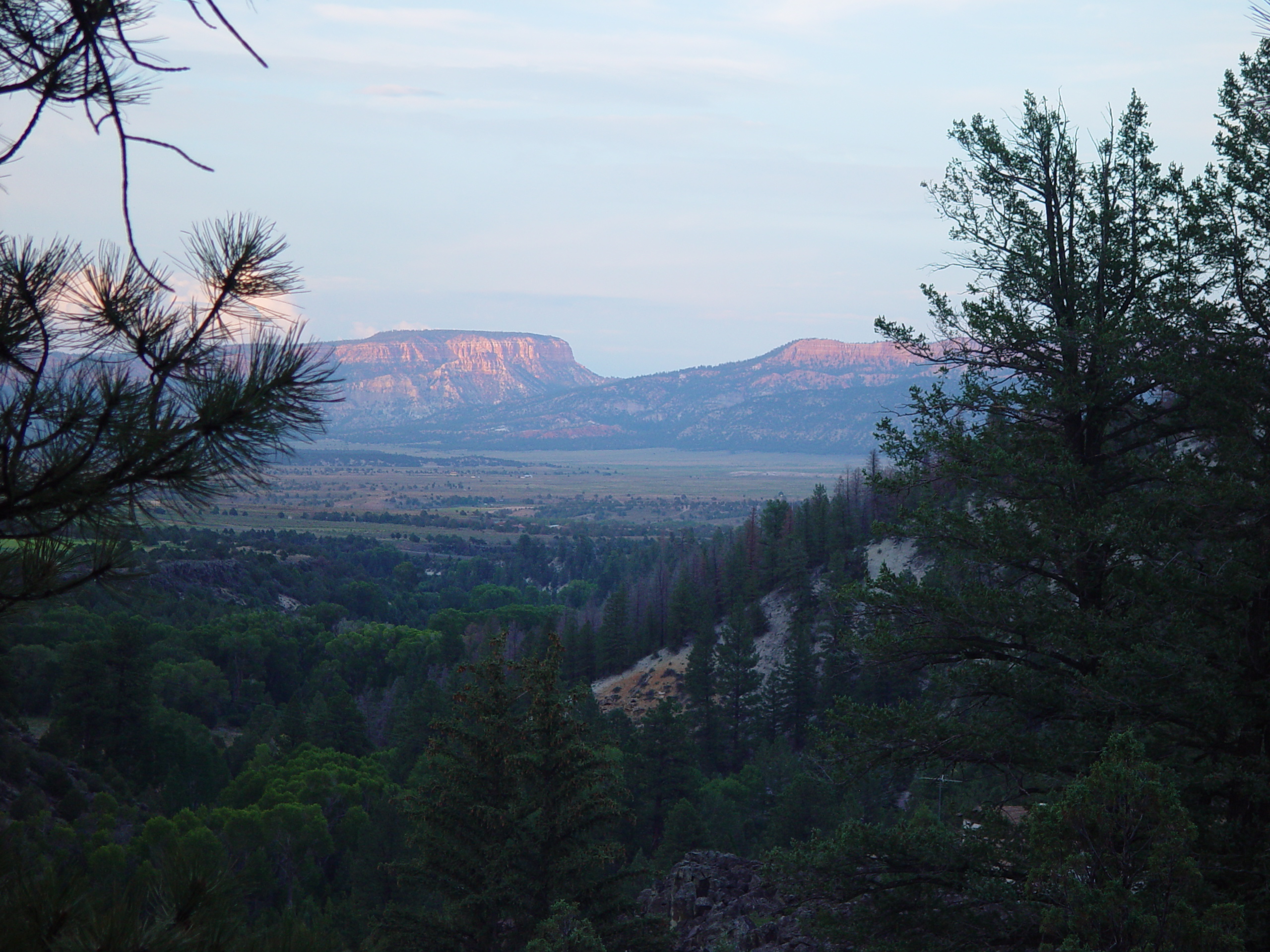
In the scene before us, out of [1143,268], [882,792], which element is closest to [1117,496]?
[1143,268]

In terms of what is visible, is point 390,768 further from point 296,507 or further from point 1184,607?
point 296,507

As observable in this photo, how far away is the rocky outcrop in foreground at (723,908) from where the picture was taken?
487 inches

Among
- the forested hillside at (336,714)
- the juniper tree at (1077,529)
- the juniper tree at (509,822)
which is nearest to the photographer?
the juniper tree at (1077,529)

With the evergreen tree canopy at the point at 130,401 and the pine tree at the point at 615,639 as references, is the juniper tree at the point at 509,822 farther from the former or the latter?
the pine tree at the point at 615,639

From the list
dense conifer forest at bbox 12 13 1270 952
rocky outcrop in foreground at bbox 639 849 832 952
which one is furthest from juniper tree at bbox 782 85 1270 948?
rocky outcrop in foreground at bbox 639 849 832 952

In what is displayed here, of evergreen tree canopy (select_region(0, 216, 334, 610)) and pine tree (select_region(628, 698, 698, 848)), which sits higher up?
evergreen tree canopy (select_region(0, 216, 334, 610))

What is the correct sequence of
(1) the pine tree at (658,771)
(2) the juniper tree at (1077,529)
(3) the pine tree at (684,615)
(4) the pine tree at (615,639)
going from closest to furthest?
(2) the juniper tree at (1077,529) < (1) the pine tree at (658,771) < (4) the pine tree at (615,639) < (3) the pine tree at (684,615)

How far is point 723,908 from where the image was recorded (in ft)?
49.3

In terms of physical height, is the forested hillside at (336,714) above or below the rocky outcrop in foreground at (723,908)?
below

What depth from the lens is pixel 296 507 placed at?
163m

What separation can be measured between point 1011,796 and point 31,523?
8.38m

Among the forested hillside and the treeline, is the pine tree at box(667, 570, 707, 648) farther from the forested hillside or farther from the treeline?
the forested hillside

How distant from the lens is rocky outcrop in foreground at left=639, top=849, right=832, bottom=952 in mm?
12367

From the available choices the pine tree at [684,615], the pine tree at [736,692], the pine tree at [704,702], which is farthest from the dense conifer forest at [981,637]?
the pine tree at [684,615]
